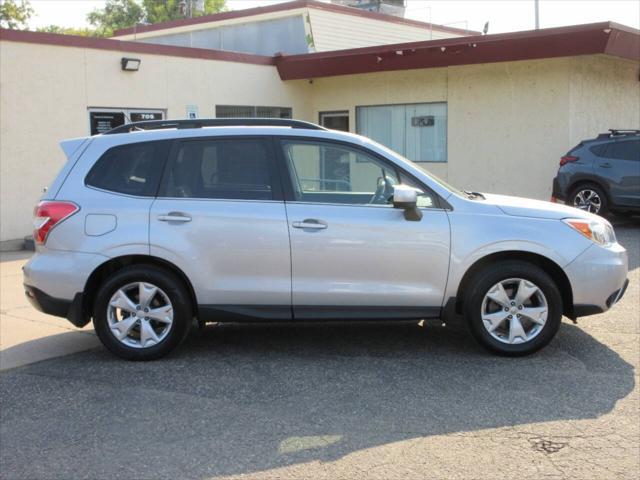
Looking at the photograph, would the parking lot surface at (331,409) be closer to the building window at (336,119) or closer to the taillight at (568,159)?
the taillight at (568,159)

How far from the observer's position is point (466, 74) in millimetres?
16578

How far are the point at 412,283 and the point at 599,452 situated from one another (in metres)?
2.00

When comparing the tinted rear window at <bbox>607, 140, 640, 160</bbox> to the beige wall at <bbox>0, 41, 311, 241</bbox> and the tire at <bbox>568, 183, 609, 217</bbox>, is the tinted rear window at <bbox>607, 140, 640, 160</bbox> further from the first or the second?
the beige wall at <bbox>0, 41, 311, 241</bbox>

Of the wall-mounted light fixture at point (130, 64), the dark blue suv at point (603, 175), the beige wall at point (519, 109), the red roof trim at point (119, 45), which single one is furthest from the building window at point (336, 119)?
the dark blue suv at point (603, 175)

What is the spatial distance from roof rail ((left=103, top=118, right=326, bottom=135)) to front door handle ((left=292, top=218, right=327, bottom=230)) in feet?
2.78

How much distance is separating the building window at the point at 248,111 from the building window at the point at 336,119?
111cm

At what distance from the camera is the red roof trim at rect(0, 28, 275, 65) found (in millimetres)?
12602

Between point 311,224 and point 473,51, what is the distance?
36.2 feet

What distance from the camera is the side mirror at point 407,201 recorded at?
18.0 feet

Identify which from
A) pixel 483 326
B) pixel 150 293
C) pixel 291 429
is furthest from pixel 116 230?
pixel 483 326

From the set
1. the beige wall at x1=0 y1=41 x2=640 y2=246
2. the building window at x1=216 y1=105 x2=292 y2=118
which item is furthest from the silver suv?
the building window at x1=216 y1=105 x2=292 y2=118

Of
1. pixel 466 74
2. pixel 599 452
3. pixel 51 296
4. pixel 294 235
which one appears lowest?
pixel 599 452

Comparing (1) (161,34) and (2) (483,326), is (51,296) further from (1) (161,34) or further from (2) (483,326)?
(1) (161,34)

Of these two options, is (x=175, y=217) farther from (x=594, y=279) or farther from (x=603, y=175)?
(x=603, y=175)
